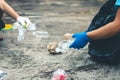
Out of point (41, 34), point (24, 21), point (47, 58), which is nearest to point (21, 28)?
point (24, 21)

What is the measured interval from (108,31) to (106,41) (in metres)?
0.39

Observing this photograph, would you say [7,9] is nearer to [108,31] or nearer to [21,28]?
[21,28]

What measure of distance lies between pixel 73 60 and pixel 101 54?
40 cm

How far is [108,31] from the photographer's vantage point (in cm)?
377

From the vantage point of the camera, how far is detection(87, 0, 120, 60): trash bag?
13.4ft

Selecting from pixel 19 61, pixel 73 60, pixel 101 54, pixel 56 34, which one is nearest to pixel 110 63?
pixel 101 54

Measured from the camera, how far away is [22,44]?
5.08 meters

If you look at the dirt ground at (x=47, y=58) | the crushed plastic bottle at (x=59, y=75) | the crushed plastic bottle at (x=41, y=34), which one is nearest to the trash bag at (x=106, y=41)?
the dirt ground at (x=47, y=58)

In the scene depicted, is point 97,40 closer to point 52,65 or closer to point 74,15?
point 52,65

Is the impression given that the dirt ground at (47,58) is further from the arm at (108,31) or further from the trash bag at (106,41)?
the arm at (108,31)

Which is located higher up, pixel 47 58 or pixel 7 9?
pixel 7 9

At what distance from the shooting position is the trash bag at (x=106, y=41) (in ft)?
13.4

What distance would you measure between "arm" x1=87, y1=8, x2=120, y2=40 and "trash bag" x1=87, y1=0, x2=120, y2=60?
0.68 ft

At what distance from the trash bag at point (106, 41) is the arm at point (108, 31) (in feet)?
0.68
